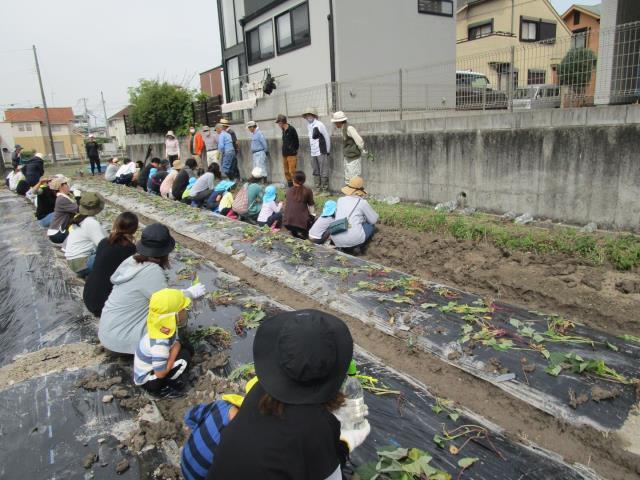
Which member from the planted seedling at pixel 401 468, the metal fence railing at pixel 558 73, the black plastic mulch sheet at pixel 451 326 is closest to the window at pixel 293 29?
the metal fence railing at pixel 558 73

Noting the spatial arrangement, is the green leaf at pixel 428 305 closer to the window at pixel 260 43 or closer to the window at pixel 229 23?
the window at pixel 260 43

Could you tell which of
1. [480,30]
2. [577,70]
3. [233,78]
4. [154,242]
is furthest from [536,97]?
[480,30]

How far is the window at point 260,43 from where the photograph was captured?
1630cm

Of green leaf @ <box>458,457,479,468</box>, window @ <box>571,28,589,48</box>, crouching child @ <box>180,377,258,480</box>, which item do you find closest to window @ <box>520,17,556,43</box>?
window @ <box>571,28,589,48</box>

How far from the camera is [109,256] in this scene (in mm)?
4500

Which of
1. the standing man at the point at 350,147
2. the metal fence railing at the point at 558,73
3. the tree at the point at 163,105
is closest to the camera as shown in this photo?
the metal fence railing at the point at 558,73

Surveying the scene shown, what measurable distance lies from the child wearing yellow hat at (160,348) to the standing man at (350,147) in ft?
23.1

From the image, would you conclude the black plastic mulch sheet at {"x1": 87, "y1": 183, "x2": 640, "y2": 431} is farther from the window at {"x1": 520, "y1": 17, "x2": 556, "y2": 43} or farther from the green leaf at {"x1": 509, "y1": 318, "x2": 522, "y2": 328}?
the window at {"x1": 520, "y1": 17, "x2": 556, "y2": 43}

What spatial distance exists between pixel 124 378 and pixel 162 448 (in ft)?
3.54

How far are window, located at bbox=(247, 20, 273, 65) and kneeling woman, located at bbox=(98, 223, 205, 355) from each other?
14.2 meters

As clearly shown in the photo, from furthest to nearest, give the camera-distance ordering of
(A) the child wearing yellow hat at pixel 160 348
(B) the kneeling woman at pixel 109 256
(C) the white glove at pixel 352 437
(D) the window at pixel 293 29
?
1. (D) the window at pixel 293 29
2. (B) the kneeling woman at pixel 109 256
3. (A) the child wearing yellow hat at pixel 160 348
4. (C) the white glove at pixel 352 437

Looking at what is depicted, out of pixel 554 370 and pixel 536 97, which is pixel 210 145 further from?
pixel 554 370

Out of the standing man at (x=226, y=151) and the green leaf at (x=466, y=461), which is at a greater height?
the standing man at (x=226, y=151)

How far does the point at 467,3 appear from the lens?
29969 millimetres
